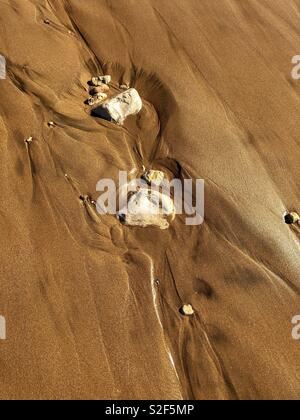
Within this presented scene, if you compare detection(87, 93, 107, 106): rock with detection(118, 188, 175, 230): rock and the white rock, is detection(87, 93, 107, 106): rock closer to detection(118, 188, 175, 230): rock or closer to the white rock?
the white rock

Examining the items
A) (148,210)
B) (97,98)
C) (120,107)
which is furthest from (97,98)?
(148,210)

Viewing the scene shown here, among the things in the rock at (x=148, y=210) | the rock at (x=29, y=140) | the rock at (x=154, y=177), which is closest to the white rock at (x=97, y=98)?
the rock at (x=29, y=140)

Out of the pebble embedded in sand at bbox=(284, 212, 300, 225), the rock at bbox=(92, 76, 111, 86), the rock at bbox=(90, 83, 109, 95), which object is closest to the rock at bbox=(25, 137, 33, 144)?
the rock at bbox=(90, 83, 109, 95)

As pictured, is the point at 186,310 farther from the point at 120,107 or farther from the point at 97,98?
the point at 97,98

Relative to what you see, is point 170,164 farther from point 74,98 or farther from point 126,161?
point 74,98

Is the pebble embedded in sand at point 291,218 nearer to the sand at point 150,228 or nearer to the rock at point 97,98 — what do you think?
the sand at point 150,228
